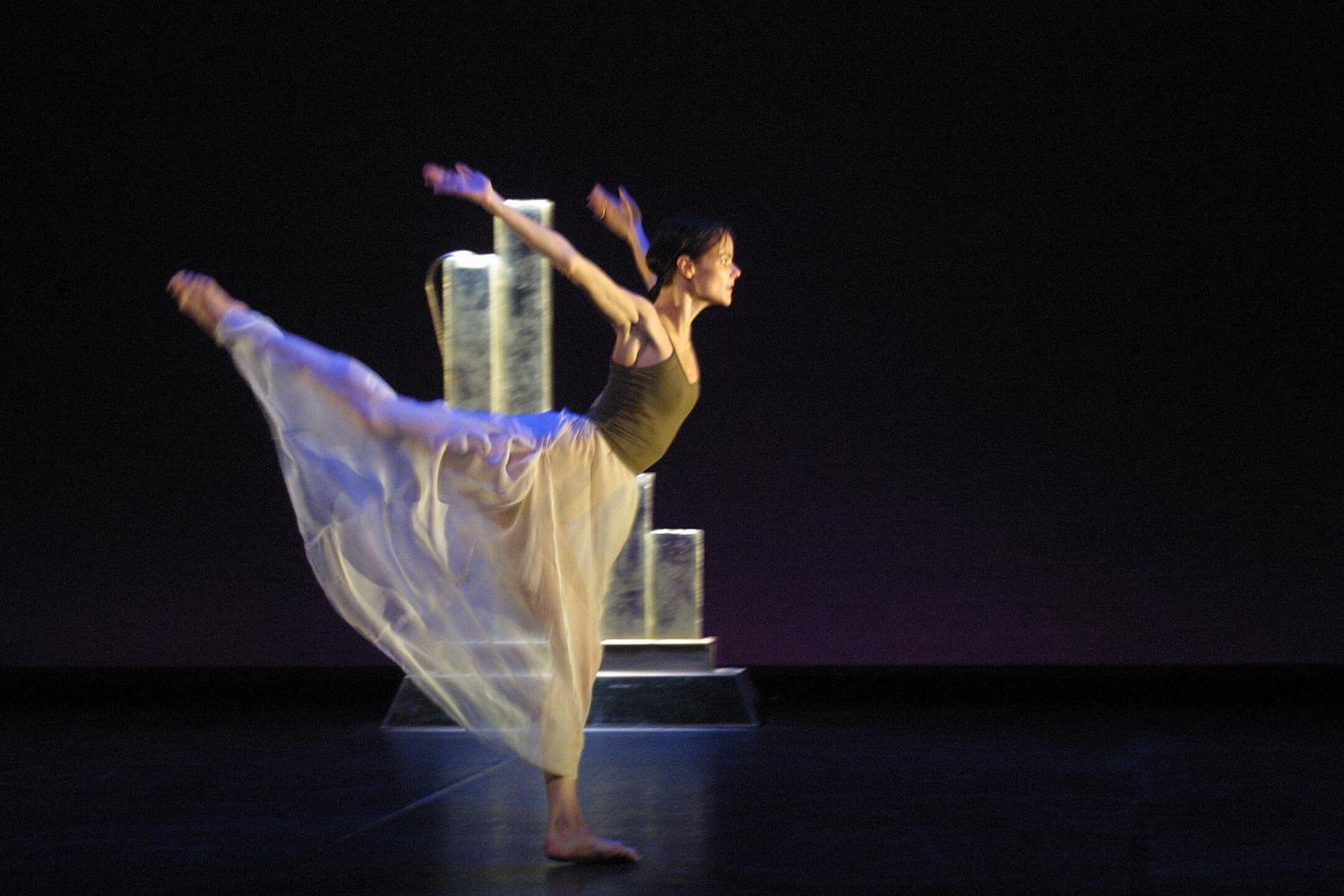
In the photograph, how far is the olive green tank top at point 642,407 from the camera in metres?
2.76

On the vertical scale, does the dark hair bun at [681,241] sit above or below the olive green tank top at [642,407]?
above

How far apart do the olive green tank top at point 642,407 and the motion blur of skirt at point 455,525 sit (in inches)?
1.2

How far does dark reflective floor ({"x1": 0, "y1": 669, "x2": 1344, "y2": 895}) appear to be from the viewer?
2.40 m

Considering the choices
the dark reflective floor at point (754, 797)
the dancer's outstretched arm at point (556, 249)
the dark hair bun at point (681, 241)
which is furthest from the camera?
the dark hair bun at point (681, 241)

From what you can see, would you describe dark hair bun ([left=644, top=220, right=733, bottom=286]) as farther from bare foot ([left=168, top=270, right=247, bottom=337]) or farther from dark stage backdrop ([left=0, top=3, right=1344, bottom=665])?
dark stage backdrop ([left=0, top=3, right=1344, bottom=665])

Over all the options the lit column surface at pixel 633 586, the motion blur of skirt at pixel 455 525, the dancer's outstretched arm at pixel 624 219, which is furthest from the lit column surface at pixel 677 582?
Answer: the motion blur of skirt at pixel 455 525

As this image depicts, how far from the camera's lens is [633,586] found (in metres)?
4.30

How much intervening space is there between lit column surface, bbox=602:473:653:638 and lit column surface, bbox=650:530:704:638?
1.1 inches

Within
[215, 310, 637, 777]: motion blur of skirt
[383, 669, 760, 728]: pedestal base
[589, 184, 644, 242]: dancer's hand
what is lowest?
[383, 669, 760, 728]: pedestal base

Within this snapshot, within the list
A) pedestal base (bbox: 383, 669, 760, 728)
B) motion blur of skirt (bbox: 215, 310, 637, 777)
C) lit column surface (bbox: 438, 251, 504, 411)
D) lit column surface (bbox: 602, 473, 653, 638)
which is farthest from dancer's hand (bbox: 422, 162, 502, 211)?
pedestal base (bbox: 383, 669, 760, 728)

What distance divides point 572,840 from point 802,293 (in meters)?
2.62

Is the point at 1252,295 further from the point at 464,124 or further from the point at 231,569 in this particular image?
the point at 231,569

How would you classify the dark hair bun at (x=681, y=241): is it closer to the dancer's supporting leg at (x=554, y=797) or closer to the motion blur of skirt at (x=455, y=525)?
the motion blur of skirt at (x=455, y=525)

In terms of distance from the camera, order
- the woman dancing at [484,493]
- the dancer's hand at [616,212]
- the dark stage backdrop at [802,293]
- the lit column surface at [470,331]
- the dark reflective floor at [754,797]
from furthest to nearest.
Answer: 1. the dark stage backdrop at [802,293]
2. the lit column surface at [470,331]
3. the dancer's hand at [616,212]
4. the woman dancing at [484,493]
5. the dark reflective floor at [754,797]
